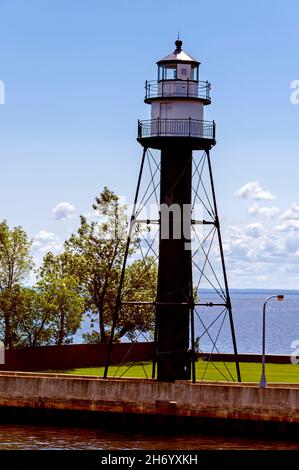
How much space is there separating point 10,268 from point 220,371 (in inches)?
628

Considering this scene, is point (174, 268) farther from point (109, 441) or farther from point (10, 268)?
point (10, 268)

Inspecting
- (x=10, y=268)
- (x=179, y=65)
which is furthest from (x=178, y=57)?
(x=10, y=268)

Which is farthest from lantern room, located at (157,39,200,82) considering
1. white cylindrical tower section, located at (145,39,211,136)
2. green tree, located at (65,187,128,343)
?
green tree, located at (65,187,128,343)

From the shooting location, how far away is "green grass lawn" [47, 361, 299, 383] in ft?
Answer: 232

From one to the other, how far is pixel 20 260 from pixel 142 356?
10.5 meters

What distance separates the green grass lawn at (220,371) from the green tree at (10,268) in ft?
22.9

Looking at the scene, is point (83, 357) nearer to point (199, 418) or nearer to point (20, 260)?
point (20, 260)

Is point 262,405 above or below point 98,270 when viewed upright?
below

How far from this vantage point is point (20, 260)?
268ft

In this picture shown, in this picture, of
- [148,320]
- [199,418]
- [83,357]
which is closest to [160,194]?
[199,418]

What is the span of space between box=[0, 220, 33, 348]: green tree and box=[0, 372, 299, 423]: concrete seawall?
793 inches

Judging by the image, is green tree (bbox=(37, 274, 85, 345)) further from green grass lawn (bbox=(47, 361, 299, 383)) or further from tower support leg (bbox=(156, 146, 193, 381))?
tower support leg (bbox=(156, 146, 193, 381))
